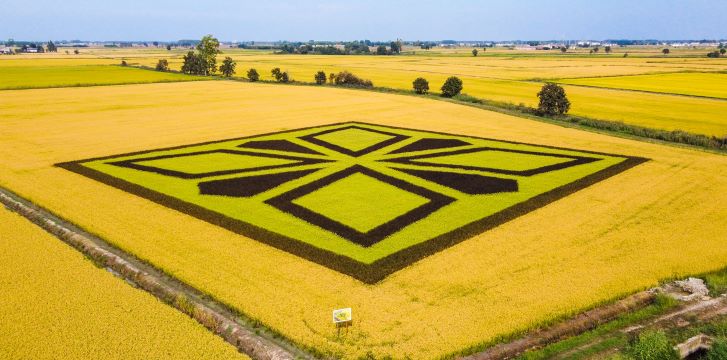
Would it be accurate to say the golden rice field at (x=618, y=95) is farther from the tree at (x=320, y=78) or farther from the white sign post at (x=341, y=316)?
the white sign post at (x=341, y=316)

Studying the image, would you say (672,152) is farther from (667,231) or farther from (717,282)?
(717,282)

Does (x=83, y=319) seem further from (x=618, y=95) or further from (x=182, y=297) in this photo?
(x=618, y=95)

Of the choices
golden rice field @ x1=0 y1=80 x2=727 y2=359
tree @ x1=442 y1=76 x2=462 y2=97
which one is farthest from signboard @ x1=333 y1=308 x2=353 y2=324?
tree @ x1=442 y1=76 x2=462 y2=97

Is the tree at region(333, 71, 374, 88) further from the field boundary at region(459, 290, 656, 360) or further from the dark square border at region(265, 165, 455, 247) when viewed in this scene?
the field boundary at region(459, 290, 656, 360)

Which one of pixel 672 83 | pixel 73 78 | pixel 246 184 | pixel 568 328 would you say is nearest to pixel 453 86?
pixel 672 83

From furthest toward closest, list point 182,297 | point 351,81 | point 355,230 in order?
1. point 351,81
2. point 355,230
3. point 182,297

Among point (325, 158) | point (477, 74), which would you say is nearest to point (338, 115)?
point (325, 158)

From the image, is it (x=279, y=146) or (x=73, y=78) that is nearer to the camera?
(x=279, y=146)

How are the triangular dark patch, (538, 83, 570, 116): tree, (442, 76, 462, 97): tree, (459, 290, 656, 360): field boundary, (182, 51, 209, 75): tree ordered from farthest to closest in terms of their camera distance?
(182, 51, 209, 75): tree → (442, 76, 462, 97): tree → (538, 83, 570, 116): tree → the triangular dark patch → (459, 290, 656, 360): field boundary
